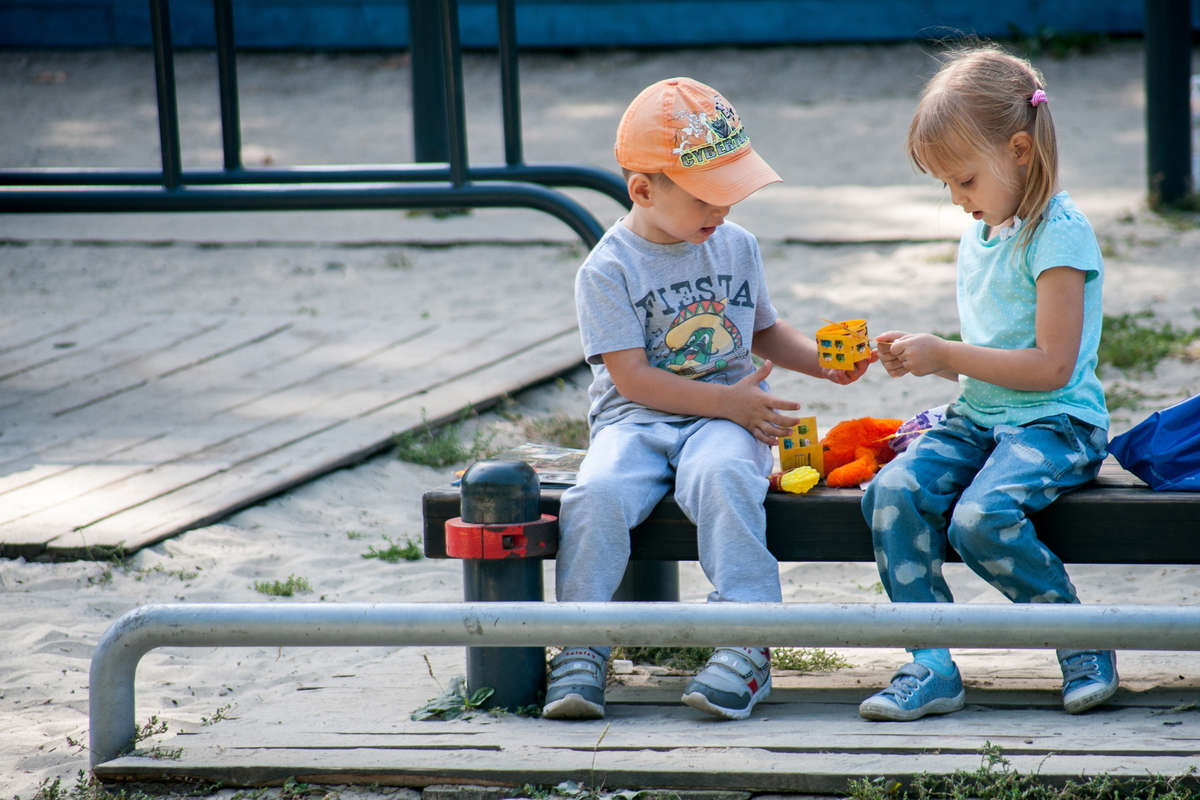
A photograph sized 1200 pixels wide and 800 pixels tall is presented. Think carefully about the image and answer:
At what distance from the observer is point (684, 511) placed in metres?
2.52

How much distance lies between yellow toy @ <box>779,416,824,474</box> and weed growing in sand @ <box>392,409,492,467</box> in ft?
5.58

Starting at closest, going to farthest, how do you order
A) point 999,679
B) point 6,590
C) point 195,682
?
point 999,679, point 195,682, point 6,590

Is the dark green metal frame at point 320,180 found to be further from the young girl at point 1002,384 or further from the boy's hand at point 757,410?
the young girl at point 1002,384

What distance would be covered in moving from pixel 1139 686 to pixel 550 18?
1168cm

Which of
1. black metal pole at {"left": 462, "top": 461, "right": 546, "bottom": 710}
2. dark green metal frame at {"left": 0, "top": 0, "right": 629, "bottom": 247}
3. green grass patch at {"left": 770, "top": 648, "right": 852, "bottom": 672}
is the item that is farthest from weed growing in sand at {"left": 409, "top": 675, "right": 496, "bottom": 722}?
dark green metal frame at {"left": 0, "top": 0, "right": 629, "bottom": 247}

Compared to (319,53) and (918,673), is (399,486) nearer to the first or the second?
(918,673)

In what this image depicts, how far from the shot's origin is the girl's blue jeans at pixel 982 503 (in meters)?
2.37

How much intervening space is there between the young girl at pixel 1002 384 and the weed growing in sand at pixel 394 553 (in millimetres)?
1505

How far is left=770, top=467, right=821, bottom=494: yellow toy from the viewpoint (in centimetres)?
253

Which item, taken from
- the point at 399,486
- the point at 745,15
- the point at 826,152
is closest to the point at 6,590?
the point at 399,486

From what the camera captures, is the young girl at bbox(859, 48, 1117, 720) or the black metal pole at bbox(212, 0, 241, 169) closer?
the young girl at bbox(859, 48, 1117, 720)

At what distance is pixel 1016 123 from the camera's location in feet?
8.04

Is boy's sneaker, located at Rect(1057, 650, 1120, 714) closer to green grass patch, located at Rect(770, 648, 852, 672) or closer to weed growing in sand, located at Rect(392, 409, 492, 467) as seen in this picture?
green grass patch, located at Rect(770, 648, 852, 672)

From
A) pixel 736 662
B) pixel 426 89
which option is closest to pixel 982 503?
pixel 736 662
